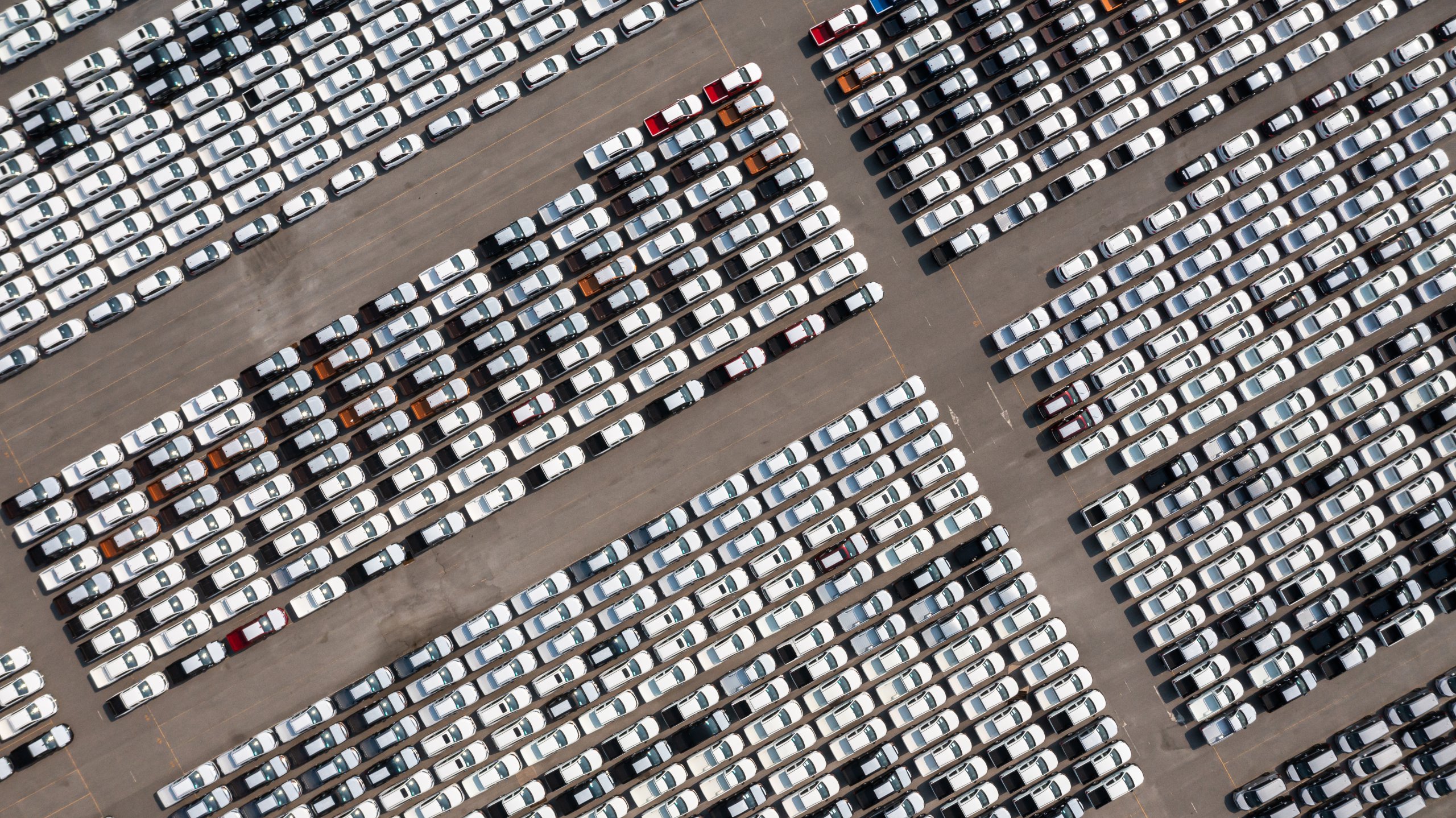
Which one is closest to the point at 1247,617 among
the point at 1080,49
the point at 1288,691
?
the point at 1288,691

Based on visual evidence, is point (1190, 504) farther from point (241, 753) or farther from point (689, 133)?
point (241, 753)

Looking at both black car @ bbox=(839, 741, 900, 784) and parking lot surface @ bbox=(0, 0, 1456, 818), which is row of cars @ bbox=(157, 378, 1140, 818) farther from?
parking lot surface @ bbox=(0, 0, 1456, 818)

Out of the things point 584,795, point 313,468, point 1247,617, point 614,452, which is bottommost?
point 1247,617

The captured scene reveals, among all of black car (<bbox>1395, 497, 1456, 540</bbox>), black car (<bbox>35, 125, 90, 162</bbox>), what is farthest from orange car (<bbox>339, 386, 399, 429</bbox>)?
black car (<bbox>1395, 497, 1456, 540</bbox>)

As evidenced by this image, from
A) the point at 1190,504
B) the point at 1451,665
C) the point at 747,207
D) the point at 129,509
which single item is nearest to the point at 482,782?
the point at 129,509

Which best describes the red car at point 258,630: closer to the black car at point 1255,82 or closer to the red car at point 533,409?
the red car at point 533,409

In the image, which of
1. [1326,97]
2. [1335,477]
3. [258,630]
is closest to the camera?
[258,630]

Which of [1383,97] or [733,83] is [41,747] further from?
[1383,97]
